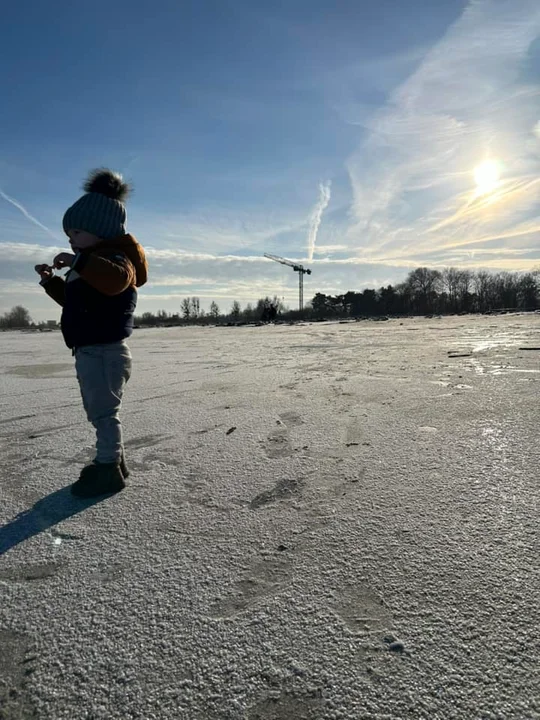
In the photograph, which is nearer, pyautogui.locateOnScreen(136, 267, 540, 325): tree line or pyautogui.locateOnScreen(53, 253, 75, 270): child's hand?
pyautogui.locateOnScreen(53, 253, 75, 270): child's hand

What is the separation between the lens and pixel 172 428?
98.7 inches

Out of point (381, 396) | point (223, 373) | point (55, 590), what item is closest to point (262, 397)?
point (381, 396)

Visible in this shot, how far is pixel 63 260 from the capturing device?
1.73 m

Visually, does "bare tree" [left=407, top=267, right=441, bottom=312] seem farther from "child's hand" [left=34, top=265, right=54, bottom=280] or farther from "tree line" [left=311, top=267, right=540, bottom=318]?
"child's hand" [left=34, top=265, right=54, bottom=280]

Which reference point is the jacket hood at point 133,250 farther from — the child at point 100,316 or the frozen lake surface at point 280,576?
the frozen lake surface at point 280,576

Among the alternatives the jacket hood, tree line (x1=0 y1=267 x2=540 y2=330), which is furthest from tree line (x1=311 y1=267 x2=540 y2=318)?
the jacket hood

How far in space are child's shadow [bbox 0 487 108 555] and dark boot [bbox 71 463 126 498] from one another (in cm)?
3

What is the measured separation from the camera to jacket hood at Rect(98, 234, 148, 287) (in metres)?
1.85

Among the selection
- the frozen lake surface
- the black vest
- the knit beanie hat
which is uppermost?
the knit beanie hat

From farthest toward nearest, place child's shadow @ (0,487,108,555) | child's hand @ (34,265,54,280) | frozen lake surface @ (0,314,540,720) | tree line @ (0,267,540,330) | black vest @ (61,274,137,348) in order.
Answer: tree line @ (0,267,540,330)
child's hand @ (34,265,54,280)
black vest @ (61,274,137,348)
child's shadow @ (0,487,108,555)
frozen lake surface @ (0,314,540,720)

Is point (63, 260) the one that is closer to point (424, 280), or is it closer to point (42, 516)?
point (42, 516)

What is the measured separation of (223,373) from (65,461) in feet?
9.39

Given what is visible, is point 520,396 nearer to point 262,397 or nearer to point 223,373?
point 262,397

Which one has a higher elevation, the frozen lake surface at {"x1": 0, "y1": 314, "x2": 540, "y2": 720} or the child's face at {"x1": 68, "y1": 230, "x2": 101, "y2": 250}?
the child's face at {"x1": 68, "y1": 230, "x2": 101, "y2": 250}
